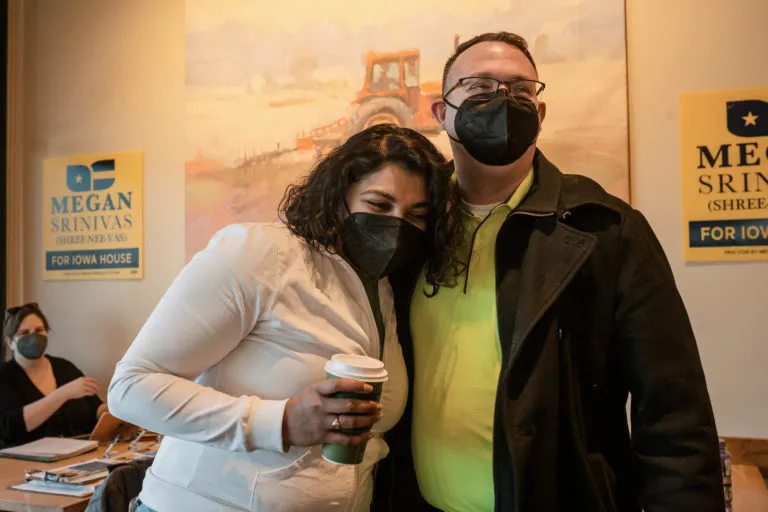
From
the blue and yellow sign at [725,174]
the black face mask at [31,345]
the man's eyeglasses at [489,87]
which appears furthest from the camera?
the black face mask at [31,345]

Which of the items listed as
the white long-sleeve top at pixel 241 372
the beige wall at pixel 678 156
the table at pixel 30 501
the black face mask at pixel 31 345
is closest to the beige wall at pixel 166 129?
the beige wall at pixel 678 156

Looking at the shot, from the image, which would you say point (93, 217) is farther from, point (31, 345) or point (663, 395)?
point (663, 395)

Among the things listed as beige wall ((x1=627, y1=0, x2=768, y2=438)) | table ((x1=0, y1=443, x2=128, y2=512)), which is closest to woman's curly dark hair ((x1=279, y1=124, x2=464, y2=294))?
table ((x1=0, y1=443, x2=128, y2=512))

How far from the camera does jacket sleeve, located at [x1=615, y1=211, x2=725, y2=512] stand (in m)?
1.22

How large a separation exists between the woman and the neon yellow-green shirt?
0.21ft

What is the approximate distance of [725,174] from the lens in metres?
2.68

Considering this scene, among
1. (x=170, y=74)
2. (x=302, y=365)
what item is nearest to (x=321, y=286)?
(x=302, y=365)

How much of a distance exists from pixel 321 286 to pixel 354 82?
2020 mm

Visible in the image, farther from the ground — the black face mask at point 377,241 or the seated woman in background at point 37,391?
the black face mask at point 377,241

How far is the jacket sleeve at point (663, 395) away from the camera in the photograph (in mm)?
1216

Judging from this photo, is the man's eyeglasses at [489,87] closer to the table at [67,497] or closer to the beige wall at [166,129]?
the beige wall at [166,129]

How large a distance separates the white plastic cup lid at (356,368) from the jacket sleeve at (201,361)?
15cm

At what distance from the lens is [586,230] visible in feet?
4.41

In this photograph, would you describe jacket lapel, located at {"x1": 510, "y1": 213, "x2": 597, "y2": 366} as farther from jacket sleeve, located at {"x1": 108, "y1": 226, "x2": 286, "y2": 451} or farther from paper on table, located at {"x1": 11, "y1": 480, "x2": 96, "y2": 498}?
paper on table, located at {"x1": 11, "y1": 480, "x2": 96, "y2": 498}
